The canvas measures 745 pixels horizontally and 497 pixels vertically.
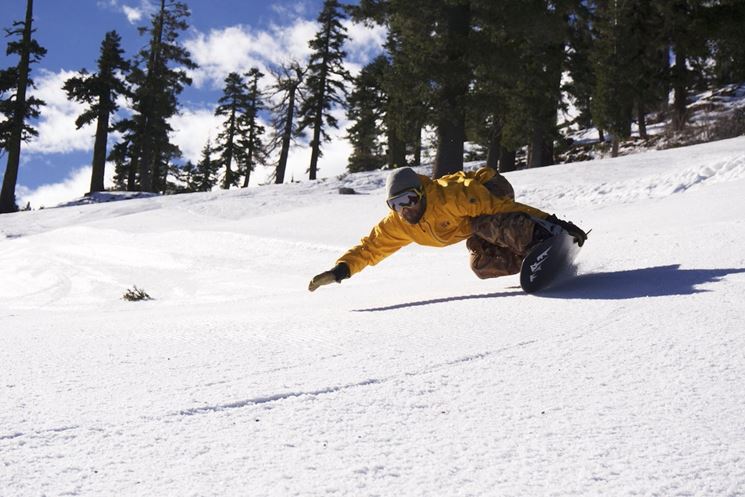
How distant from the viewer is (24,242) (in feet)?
39.1

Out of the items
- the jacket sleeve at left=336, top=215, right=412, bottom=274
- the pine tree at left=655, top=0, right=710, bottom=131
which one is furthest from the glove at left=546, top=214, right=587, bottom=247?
the pine tree at left=655, top=0, right=710, bottom=131

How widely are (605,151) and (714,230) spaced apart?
20.4 meters

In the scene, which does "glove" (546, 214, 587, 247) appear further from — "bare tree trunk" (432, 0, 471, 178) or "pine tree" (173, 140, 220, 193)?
"pine tree" (173, 140, 220, 193)

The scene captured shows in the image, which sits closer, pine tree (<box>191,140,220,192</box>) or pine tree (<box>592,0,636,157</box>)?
pine tree (<box>592,0,636,157</box>)

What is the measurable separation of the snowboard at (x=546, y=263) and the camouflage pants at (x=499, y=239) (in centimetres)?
18

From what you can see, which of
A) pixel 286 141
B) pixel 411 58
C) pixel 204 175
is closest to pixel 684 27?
pixel 411 58

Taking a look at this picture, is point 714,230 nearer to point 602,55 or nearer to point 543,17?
point 543,17

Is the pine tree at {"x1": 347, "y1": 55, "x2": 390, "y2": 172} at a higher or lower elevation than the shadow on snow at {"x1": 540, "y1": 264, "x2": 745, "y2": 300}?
higher

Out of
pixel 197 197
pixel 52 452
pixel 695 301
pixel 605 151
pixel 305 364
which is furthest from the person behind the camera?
pixel 605 151

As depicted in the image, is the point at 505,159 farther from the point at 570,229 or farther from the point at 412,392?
the point at 412,392

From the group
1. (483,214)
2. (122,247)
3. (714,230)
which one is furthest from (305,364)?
(122,247)

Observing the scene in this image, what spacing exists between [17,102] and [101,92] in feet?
18.9

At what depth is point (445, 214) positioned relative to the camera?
12.8 ft

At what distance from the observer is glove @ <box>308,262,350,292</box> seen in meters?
3.93
